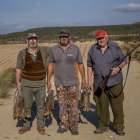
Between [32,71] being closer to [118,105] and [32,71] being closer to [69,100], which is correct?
[69,100]

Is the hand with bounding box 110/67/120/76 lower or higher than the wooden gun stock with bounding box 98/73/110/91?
higher

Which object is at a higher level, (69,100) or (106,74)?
(106,74)

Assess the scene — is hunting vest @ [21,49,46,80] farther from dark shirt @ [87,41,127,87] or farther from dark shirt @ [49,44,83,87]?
dark shirt @ [87,41,127,87]

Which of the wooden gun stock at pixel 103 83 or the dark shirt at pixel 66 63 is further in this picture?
the dark shirt at pixel 66 63

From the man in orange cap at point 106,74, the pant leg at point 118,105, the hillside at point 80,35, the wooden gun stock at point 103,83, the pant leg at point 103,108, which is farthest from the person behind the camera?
the hillside at point 80,35

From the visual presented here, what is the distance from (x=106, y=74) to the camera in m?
4.49

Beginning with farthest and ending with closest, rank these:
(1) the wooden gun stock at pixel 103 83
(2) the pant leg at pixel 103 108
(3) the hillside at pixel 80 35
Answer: (3) the hillside at pixel 80 35 → (2) the pant leg at pixel 103 108 → (1) the wooden gun stock at pixel 103 83

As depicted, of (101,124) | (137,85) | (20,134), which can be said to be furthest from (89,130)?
(137,85)

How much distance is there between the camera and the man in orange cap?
4.48m

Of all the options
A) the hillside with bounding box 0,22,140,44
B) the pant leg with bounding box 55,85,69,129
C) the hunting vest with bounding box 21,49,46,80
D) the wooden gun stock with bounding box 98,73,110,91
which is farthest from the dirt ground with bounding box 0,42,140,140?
the hillside with bounding box 0,22,140,44

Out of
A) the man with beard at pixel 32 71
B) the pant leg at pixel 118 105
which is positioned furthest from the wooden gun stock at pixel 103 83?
the man with beard at pixel 32 71

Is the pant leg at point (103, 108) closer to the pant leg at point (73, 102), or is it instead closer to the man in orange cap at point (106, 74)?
the man in orange cap at point (106, 74)

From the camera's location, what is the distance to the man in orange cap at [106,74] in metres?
4.48

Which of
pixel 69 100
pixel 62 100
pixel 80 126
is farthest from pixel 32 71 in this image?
pixel 80 126
